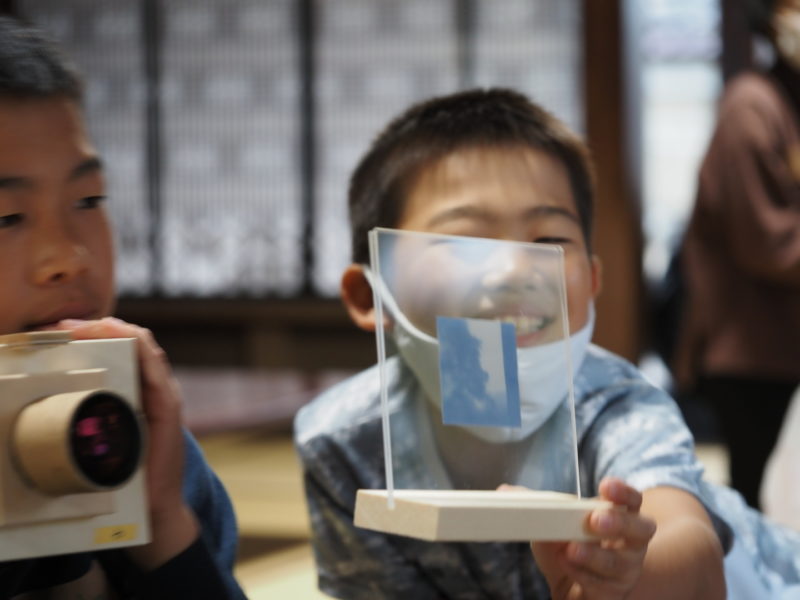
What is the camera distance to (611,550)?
0.67 metres

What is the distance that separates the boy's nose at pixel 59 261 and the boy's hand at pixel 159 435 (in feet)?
0.11

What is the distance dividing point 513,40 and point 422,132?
12.4ft

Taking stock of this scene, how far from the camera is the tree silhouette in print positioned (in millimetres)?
699

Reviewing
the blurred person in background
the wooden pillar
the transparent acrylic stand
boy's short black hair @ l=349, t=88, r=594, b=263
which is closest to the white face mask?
the transparent acrylic stand

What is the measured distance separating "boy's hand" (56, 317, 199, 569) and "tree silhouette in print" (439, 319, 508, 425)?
0.16m

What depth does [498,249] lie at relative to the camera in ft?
2.58

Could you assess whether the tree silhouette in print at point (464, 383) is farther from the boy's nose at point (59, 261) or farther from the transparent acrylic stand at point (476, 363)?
the boy's nose at point (59, 261)

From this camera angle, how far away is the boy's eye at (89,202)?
29.4 inches

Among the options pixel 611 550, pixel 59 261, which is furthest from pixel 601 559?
pixel 59 261

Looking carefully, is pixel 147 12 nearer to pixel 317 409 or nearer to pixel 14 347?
pixel 317 409

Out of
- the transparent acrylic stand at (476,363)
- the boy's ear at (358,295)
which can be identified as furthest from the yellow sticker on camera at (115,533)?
the boy's ear at (358,295)

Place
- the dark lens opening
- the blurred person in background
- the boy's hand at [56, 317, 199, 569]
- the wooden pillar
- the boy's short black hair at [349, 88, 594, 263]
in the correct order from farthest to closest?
the wooden pillar, the blurred person in background, the boy's short black hair at [349, 88, 594, 263], the boy's hand at [56, 317, 199, 569], the dark lens opening

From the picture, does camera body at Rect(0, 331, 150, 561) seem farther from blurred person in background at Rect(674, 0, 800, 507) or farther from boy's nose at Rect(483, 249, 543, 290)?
blurred person in background at Rect(674, 0, 800, 507)

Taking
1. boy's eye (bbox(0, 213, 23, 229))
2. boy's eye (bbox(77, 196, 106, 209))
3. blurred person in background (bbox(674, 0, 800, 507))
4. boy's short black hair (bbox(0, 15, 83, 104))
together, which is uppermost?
boy's short black hair (bbox(0, 15, 83, 104))
